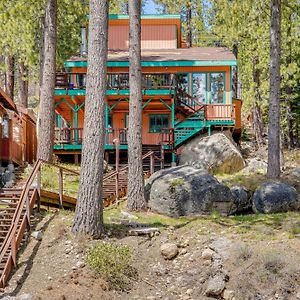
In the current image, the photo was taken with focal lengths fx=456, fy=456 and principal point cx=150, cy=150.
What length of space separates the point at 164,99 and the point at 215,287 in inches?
639

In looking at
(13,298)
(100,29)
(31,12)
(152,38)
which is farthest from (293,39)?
(13,298)

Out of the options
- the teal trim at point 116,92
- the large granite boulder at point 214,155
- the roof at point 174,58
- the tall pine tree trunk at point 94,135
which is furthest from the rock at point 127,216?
the roof at point 174,58

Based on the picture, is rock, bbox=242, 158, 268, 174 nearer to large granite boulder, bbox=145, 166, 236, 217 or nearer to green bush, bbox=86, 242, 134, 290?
large granite boulder, bbox=145, 166, 236, 217

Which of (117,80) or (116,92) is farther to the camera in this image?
(117,80)

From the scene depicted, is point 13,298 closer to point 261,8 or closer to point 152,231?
point 152,231

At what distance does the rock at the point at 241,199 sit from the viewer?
47.0 feet

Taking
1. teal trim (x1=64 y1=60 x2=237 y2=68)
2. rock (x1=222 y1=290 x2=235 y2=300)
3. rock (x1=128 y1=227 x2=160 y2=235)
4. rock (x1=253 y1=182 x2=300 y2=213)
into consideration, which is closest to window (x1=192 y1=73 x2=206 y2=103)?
teal trim (x1=64 y1=60 x2=237 y2=68)

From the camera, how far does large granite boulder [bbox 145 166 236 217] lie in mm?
13328

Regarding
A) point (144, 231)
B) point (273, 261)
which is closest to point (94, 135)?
point (144, 231)

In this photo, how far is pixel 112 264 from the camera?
8961 millimetres

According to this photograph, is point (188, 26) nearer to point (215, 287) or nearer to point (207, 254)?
point (207, 254)

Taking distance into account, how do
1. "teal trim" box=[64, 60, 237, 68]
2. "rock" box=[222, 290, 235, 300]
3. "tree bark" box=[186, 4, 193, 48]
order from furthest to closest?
"tree bark" box=[186, 4, 193, 48] → "teal trim" box=[64, 60, 237, 68] → "rock" box=[222, 290, 235, 300]

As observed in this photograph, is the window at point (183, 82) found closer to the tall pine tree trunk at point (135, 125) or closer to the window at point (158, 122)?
the window at point (158, 122)

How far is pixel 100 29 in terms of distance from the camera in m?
Answer: 10.8
